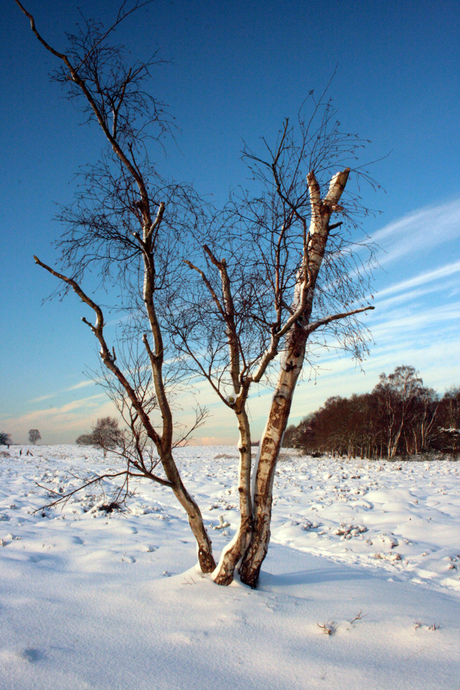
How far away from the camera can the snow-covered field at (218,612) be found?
2.62 m

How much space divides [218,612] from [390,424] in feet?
108

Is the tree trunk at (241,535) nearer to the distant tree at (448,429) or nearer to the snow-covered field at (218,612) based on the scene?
the snow-covered field at (218,612)

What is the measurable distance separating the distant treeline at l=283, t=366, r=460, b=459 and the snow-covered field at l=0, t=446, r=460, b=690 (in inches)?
1064

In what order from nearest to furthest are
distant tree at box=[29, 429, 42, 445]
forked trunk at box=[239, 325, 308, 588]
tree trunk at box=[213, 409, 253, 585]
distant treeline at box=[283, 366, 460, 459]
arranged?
tree trunk at box=[213, 409, 253, 585], forked trunk at box=[239, 325, 308, 588], distant treeline at box=[283, 366, 460, 459], distant tree at box=[29, 429, 42, 445]

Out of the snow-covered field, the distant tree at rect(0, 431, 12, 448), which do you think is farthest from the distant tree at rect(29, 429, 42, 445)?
the snow-covered field

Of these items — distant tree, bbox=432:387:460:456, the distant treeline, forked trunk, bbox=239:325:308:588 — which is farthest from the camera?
distant tree, bbox=432:387:460:456

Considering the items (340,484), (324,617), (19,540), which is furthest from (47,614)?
(340,484)

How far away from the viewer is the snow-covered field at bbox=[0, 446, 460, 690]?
262 cm

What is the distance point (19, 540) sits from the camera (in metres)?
6.07

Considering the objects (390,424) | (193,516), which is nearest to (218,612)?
(193,516)

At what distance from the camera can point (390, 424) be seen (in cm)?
3328

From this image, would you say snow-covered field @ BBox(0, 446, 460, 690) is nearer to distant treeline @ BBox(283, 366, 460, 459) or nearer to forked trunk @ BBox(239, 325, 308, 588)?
forked trunk @ BBox(239, 325, 308, 588)

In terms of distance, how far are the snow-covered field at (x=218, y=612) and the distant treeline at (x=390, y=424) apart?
88.7ft

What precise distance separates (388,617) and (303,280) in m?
3.27
